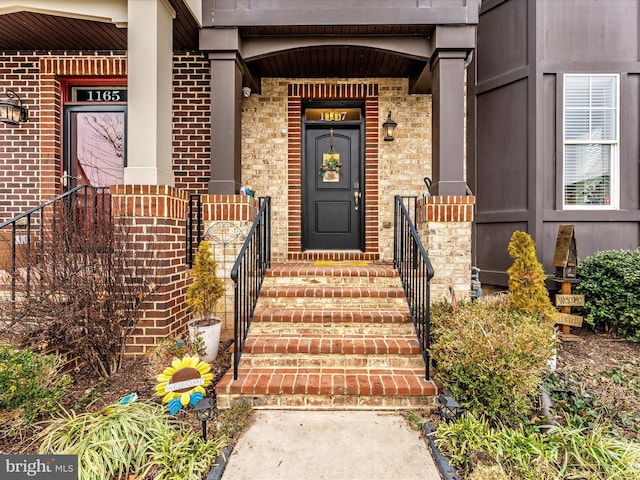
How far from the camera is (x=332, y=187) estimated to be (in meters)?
5.38

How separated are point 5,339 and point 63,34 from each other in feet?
11.5

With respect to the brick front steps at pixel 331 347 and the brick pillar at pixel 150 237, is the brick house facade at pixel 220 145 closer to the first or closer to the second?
the brick pillar at pixel 150 237

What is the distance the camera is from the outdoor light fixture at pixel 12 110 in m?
4.39

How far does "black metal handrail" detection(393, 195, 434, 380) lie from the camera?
2.93m

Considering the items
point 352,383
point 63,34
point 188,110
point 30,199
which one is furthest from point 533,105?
point 30,199

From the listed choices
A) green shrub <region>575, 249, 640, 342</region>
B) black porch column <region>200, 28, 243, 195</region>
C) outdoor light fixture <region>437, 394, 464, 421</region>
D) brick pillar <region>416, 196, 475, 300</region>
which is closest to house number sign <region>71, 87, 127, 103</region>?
black porch column <region>200, 28, 243, 195</region>

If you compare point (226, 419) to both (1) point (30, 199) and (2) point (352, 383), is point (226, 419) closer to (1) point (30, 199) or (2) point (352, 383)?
(2) point (352, 383)

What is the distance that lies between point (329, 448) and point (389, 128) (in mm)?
4104

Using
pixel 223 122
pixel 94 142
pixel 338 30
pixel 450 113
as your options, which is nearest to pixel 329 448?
pixel 223 122

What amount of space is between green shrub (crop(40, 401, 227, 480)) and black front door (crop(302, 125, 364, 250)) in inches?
132

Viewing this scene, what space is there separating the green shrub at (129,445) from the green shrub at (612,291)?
419 cm

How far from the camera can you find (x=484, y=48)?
510 cm

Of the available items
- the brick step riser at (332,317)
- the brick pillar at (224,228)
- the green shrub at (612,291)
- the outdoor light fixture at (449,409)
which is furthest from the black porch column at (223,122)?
the green shrub at (612,291)

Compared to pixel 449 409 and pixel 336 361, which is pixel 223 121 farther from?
pixel 449 409
